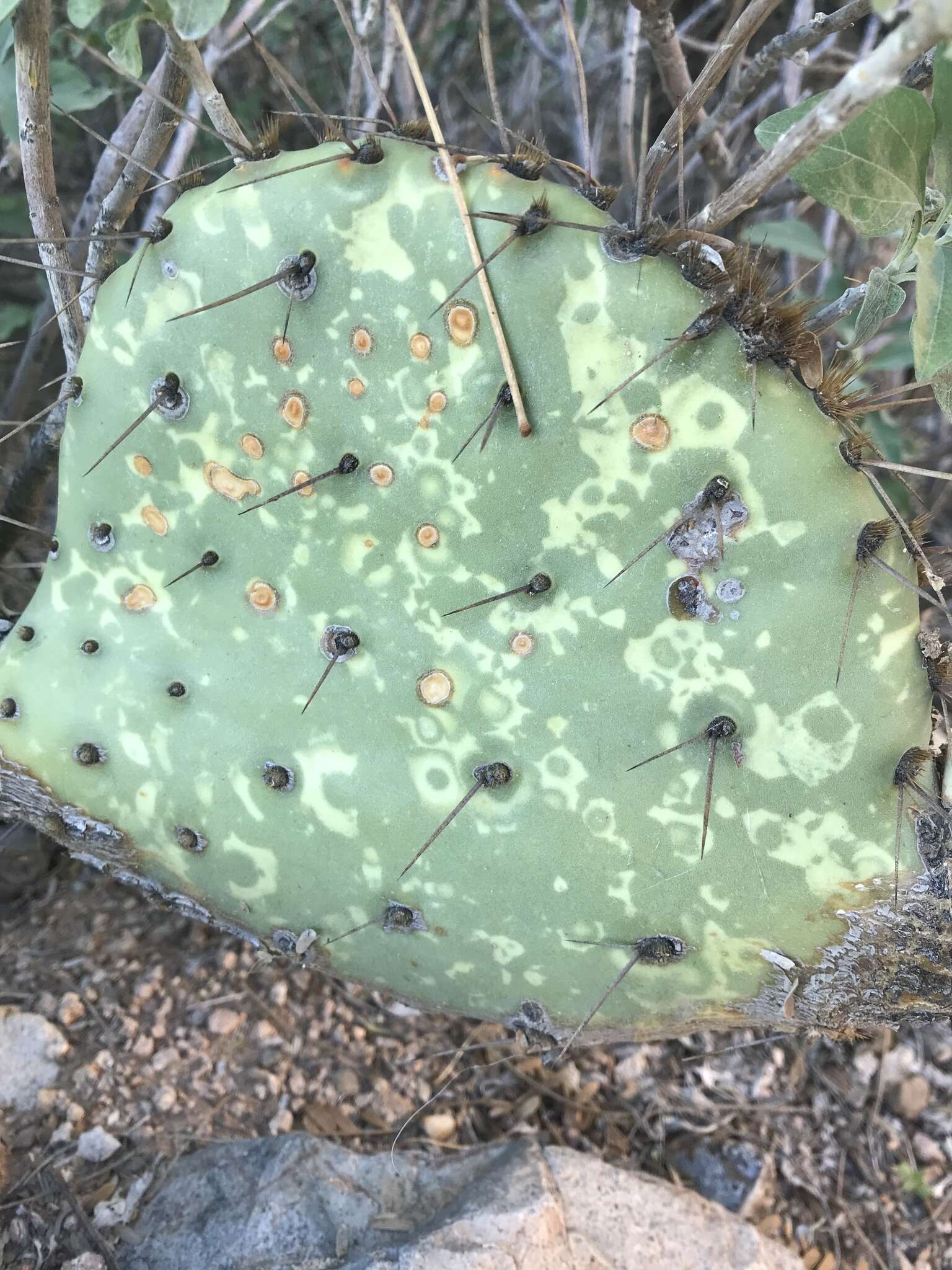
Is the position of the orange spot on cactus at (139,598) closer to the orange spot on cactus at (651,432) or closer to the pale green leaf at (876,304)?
the orange spot on cactus at (651,432)

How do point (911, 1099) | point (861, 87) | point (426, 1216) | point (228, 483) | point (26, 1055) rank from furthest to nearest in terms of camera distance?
point (911, 1099)
point (26, 1055)
point (426, 1216)
point (228, 483)
point (861, 87)

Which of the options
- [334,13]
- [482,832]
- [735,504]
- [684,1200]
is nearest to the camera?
[735,504]

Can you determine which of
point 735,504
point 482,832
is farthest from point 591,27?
point 482,832

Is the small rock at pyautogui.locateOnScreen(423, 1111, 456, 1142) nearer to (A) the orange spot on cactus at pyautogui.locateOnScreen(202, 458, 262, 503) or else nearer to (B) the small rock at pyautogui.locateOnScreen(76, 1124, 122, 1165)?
(B) the small rock at pyautogui.locateOnScreen(76, 1124, 122, 1165)

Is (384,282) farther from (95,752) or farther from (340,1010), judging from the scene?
(340,1010)

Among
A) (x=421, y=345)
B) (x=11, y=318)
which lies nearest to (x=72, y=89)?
(x=11, y=318)

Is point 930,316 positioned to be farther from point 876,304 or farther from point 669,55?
point 669,55

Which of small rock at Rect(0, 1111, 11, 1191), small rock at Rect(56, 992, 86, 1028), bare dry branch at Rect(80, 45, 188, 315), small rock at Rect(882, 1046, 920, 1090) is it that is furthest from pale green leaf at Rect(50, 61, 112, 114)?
small rock at Rect(882, 1046, 920, 1090)
